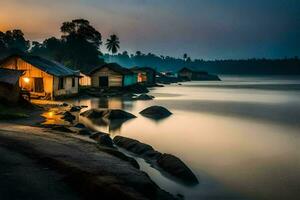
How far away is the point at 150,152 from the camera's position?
19.0 metres

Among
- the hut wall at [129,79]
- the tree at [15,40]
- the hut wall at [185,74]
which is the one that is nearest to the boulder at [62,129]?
the hut wall at [129,79]

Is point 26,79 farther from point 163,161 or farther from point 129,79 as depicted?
point 163,161

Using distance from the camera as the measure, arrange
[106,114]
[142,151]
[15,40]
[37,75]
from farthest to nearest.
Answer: [15,40] → [37,75] → [106,114] → [142,151]

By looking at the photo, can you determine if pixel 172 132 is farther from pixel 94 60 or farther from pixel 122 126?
pixel 94 60

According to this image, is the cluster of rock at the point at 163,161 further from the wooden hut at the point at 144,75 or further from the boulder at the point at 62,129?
the wooden hut at the point at 144,75

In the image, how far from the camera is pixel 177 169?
1572 cm

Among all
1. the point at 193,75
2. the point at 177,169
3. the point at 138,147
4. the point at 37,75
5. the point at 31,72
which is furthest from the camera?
the point at 193,75

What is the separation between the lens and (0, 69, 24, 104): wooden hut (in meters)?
31.3

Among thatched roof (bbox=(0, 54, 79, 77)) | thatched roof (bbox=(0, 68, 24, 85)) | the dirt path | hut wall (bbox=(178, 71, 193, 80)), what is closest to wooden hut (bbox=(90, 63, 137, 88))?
thatched roof (bbox=(0, 54, 79, 77))

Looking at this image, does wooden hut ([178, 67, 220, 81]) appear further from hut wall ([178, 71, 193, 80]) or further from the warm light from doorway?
the warm light from doorway

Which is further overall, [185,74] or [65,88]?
[185,74]

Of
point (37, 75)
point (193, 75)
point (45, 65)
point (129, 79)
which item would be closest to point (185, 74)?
point (193, 75)

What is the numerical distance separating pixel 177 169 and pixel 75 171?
17.9 ft

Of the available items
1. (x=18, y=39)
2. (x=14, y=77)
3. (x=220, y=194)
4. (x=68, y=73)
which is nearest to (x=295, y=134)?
(x=220, y=194)
